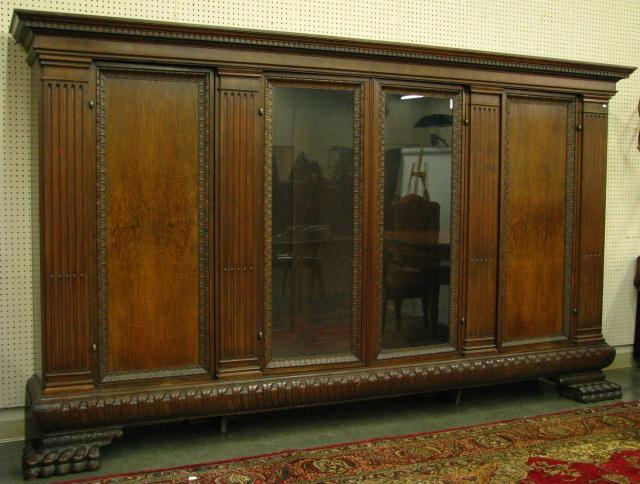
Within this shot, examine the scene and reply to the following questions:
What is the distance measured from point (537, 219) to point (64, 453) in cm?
280

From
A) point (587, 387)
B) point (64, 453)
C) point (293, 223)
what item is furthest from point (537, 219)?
point (64, 453)

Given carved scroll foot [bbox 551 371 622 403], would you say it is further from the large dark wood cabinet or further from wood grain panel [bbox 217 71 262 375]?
wood grain panel [bbox 217 71 262 375]

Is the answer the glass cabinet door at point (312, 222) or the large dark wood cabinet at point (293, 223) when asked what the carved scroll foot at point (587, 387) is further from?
the glass cabinet door at point (312, 222)

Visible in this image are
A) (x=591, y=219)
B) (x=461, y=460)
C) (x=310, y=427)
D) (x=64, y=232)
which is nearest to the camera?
(x=64, y=232)

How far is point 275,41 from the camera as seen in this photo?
337cm

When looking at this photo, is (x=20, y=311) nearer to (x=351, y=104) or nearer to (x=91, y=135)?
(x=91, y=135)

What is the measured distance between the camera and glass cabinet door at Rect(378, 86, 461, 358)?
3.71 m

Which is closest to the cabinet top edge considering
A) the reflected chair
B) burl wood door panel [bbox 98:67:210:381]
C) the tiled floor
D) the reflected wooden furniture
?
burl wood door panel [bbox 98:67:210:381]

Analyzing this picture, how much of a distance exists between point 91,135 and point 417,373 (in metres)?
2.05

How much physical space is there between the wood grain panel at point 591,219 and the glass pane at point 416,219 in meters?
0.92

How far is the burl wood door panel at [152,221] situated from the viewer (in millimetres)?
3174

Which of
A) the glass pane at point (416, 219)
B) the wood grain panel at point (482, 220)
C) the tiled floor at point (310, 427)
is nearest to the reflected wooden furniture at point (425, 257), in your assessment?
the glass pane at point (416, 219)

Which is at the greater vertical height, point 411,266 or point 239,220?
point 239,220

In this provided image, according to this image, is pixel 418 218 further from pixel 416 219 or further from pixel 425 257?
pixel 425 257
